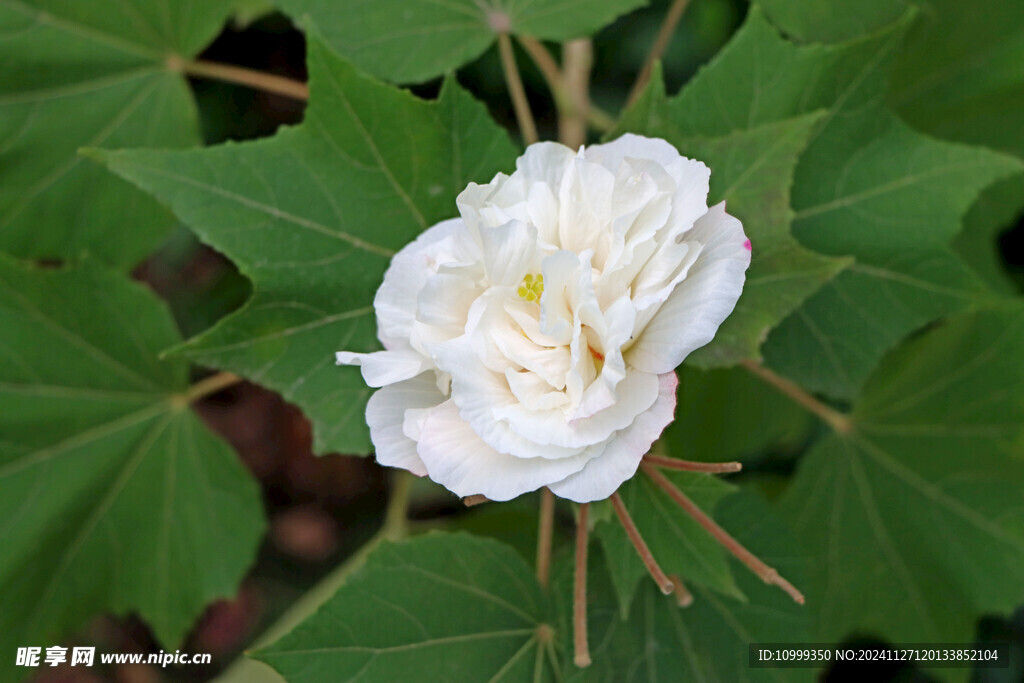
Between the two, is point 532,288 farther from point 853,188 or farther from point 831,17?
point 831,17

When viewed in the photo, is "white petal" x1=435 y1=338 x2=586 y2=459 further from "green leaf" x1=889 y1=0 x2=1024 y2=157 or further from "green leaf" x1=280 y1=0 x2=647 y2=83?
"green leaf" x1=889 y1=0 x2=1024 y2=157

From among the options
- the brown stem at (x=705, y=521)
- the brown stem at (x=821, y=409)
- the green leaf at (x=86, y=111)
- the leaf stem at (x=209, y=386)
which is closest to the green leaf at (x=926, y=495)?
the brown stem at (x=821, y=409)

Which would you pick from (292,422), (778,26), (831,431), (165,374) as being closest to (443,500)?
(292,422)

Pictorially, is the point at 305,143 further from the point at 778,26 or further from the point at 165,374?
the point at 778,26

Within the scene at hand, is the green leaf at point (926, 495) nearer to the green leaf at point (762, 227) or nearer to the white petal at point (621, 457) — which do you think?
the green leaf at point (762, 227)

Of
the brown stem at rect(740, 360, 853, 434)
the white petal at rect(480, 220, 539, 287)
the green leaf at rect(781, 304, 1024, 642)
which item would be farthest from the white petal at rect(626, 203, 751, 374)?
the green leaf at rect(781, 304, 1024, 642)

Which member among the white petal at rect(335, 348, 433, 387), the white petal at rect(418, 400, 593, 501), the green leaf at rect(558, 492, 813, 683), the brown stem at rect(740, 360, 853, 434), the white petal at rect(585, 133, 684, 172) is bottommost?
the green leaf at rect(558, 492, 813, 683)
